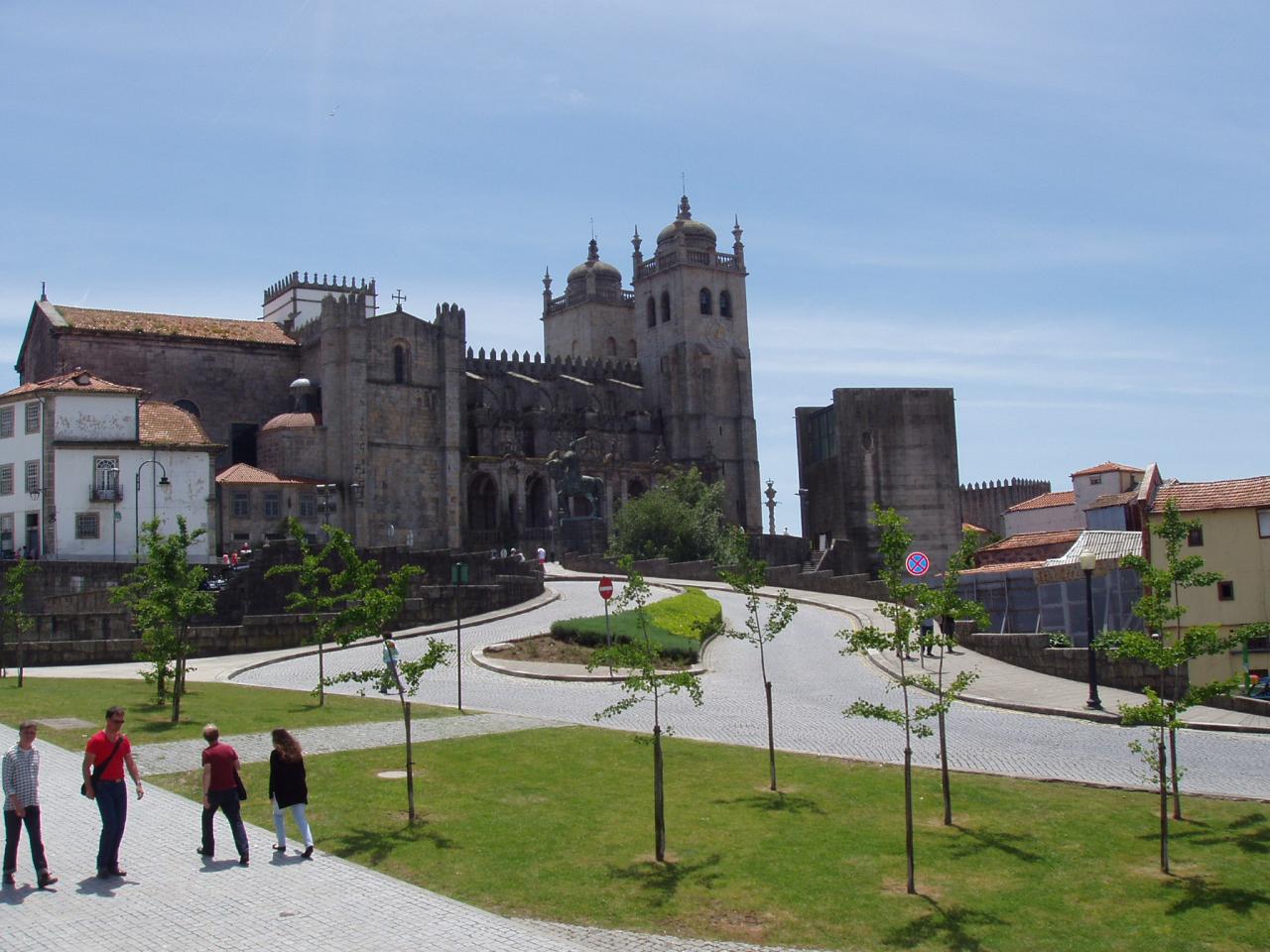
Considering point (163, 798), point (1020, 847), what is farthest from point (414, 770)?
point (1020, 847)

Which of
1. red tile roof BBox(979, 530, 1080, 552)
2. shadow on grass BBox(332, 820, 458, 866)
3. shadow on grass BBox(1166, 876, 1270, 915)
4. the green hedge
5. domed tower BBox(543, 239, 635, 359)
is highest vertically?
domed tower BBox(543, 239, 635, 359)

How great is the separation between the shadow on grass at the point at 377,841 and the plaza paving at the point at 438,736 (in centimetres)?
34

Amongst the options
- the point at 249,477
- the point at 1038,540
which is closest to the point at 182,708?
the point at 1038,540

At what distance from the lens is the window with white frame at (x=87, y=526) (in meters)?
44.3

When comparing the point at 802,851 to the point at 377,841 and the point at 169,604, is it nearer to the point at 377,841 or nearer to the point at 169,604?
the point at 377,841

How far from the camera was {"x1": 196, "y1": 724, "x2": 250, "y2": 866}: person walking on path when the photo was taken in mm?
12211

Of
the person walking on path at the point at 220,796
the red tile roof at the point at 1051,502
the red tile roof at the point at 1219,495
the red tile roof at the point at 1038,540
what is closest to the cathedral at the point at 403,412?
the red tile roof at the point at 1051,502

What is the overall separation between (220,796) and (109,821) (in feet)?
3.31

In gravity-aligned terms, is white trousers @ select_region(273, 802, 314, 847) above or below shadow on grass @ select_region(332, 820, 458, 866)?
above

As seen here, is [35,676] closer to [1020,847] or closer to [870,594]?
[1020,847]

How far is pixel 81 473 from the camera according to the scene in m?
44.4

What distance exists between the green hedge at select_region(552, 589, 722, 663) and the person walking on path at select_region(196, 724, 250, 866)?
16.2 metres

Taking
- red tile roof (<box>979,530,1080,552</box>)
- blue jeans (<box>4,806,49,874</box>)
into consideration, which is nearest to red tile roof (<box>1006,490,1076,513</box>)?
red tile roof (<box>979,530,1080,552</box>)

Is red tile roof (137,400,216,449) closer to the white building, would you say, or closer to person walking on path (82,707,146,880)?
the white building
